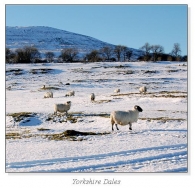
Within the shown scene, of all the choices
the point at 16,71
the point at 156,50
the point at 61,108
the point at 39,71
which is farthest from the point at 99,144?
the point at 156,50

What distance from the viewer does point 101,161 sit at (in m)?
11.7

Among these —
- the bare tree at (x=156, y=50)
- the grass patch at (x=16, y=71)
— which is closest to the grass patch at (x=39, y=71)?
the grass patch at (x=16, y=71)

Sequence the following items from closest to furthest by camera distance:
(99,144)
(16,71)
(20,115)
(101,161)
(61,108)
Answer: (101,161), (99,144), (20,115), (61,108), (16,71)

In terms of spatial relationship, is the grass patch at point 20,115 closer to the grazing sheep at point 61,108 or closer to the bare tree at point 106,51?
the grazing sheep at point 61,108

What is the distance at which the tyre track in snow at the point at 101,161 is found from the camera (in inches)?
Result: 431

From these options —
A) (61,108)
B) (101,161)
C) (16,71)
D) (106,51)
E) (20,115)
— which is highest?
(106,51)

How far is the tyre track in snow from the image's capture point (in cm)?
1096

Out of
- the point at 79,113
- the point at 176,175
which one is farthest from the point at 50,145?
the point at 79,113

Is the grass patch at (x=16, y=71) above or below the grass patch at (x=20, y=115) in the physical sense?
above

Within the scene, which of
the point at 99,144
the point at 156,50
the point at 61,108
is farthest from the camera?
the point at 156,50

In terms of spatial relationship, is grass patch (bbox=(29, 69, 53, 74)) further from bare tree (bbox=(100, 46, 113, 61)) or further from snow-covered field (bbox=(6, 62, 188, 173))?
bare tree (bbox=(100, 46, 113, 61))

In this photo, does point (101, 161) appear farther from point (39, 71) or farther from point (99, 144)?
point (39, 71)
